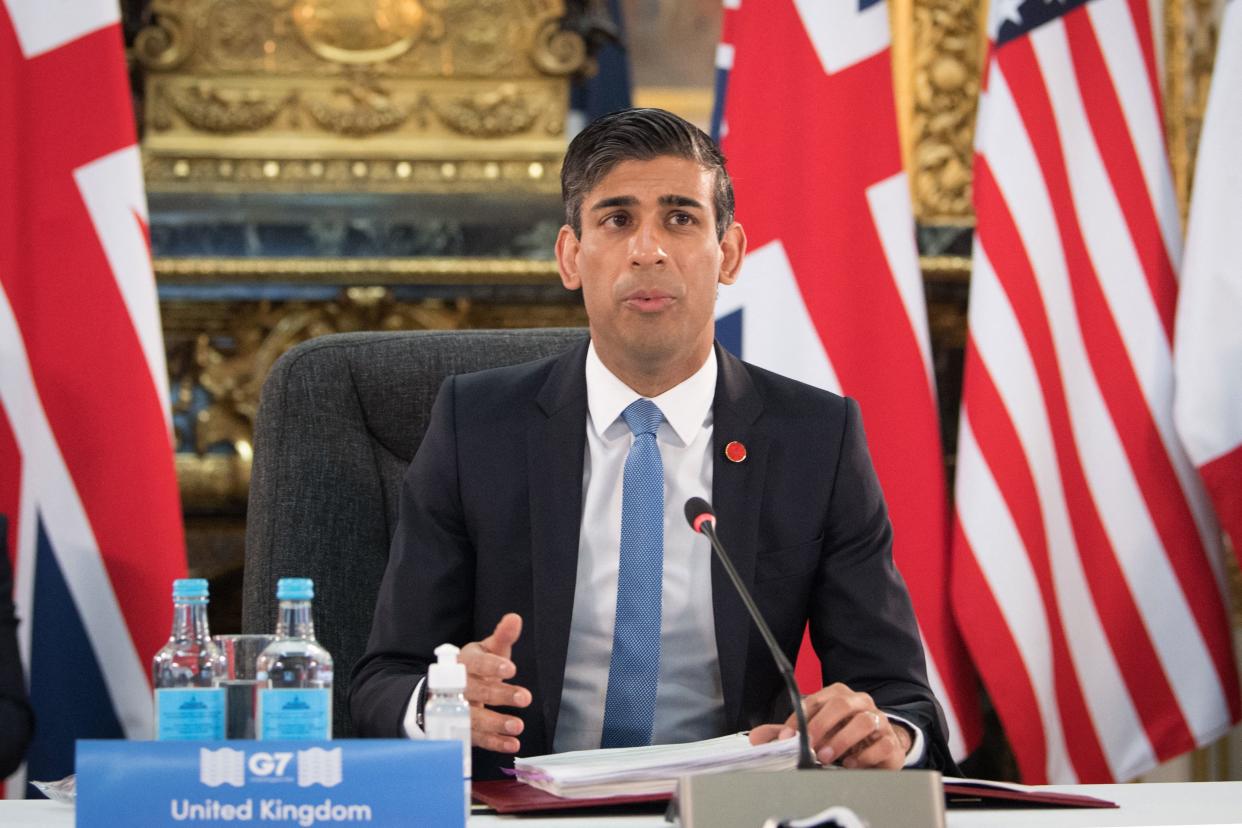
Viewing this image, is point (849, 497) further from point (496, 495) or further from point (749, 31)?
point (749, 31)

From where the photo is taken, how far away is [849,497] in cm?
180

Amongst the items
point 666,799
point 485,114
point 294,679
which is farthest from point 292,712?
point 485,114

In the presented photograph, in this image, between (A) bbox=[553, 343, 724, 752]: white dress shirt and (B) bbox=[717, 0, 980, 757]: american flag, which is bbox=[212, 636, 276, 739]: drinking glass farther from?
(B) bbox=[717, 0, 980, 757]: american flag

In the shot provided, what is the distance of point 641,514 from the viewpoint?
166cm

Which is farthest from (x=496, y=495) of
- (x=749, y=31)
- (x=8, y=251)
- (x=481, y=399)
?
(x=749, y=31)

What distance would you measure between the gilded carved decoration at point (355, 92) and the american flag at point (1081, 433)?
3.78 feet

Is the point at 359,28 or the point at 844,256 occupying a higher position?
the point at 359,28

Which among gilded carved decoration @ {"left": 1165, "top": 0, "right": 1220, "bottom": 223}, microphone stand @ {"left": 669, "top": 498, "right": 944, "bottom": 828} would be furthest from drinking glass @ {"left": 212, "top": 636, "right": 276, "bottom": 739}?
gilded carved decoration @ {"left": 1165, "top": 0, "right": 1220, "bottom": 223}

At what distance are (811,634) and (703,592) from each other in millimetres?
199

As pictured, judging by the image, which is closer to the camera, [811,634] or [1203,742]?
[811,634]

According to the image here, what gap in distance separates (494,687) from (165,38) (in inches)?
100

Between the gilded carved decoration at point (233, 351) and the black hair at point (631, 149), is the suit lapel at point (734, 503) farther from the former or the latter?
the gilded carved decoration at point (233, 351)

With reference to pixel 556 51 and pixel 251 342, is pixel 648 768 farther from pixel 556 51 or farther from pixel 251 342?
pixel 556 51

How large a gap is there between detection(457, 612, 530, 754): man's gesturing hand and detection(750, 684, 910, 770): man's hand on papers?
0.23m
